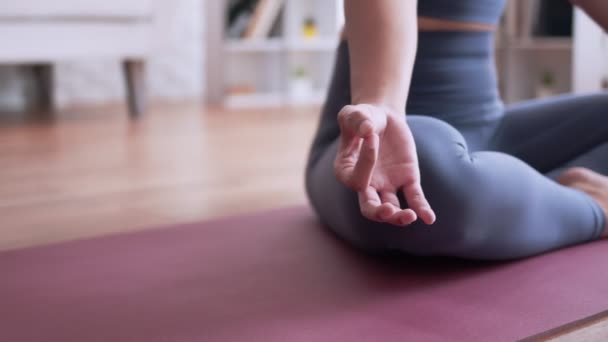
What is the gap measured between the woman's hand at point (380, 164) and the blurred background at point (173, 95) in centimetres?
60

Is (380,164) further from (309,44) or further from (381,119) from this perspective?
(309,44)

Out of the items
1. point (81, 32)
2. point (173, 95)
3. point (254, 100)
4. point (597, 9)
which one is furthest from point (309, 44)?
point (597, 9)

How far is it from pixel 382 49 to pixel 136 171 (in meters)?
1.09

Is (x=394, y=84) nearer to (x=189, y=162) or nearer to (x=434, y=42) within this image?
(x=434, y=42)

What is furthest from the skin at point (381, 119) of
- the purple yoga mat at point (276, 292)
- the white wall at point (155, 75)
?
the white wall at point (155, 75)

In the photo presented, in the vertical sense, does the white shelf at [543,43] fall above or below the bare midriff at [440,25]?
below

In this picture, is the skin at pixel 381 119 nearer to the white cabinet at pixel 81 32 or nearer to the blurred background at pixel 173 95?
the blurred background at pixel 173 95

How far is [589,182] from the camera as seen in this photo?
994 millimetres

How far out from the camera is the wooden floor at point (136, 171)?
4.23 ft

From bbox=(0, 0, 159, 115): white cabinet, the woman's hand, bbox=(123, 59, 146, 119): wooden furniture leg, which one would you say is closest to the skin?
the woman's hand

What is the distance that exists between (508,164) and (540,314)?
0.66 ft

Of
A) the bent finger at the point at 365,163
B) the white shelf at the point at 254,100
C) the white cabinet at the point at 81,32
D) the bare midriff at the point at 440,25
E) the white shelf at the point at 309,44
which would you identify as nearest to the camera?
the bent finger at the point at 365,163

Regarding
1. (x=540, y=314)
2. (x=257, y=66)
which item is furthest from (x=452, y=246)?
(x=257, y=66)

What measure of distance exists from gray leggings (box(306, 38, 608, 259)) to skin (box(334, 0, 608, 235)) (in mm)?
89
